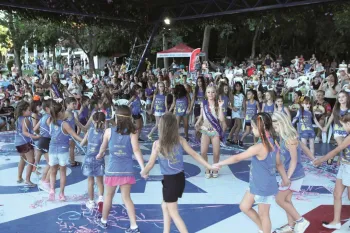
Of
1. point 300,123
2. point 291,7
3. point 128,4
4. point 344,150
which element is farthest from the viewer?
point 128,4

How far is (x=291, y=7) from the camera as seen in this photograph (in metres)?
10.8

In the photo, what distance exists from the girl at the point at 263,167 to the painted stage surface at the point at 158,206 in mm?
807

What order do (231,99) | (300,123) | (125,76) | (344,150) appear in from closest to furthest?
(344,150) → (300,123) → (231,99) → (125,76)

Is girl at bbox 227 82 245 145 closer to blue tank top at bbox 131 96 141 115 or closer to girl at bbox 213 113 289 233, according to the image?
blue tank top at bbox 131 96 141 115

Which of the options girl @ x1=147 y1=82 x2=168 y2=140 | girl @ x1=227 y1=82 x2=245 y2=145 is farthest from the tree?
girl @ x1=227 y1=82 x2=245 y2=145

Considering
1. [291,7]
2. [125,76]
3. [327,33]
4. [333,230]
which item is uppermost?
[327,33]

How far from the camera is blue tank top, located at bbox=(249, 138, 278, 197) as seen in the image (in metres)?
3.70

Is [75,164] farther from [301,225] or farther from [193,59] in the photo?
[193,59]

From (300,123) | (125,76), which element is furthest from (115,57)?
(300,123)

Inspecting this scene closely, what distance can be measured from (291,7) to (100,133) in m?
8.00

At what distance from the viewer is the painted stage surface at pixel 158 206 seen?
4582mm

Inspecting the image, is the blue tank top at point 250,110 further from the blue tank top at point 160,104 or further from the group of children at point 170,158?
the group of children at point 170,158

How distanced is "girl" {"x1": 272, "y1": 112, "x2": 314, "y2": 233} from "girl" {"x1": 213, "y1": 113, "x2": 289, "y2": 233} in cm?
26

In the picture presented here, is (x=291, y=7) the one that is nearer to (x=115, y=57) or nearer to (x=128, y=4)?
(x=128, y=4)
